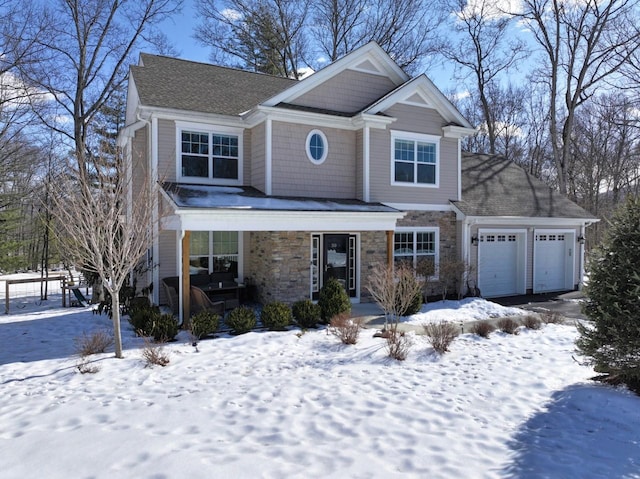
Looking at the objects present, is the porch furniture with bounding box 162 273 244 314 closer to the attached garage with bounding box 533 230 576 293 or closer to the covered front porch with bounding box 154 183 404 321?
the covered front porch with bounding box 154 183 404 321

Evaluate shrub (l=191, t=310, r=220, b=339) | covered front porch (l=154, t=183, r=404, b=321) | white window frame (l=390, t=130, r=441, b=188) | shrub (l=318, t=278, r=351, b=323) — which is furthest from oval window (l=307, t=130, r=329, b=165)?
shrub (l=191, t=310, r=220, b=339)

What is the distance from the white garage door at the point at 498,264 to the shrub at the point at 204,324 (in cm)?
1006

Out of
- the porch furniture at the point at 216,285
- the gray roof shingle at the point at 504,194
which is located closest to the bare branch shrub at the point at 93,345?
the porch furniture at the point at 216,285

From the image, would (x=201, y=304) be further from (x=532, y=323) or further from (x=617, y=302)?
(x=617, y=302)

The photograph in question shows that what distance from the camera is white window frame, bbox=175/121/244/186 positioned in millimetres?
12547

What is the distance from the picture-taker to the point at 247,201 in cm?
1143

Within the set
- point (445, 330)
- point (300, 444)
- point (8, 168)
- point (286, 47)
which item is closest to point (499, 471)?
point (300, 444)

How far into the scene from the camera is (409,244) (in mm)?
14711

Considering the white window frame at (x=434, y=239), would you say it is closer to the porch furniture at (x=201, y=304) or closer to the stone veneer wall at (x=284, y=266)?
the stone veneer wall at (x=284, y=266)

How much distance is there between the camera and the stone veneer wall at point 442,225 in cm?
1472

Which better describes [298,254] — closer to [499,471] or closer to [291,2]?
[499,471]

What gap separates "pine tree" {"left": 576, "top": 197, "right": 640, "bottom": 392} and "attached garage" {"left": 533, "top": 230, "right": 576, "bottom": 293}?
35.6ft

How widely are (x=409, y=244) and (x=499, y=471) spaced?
10.8 meters

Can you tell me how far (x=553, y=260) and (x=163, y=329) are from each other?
48.8ft
